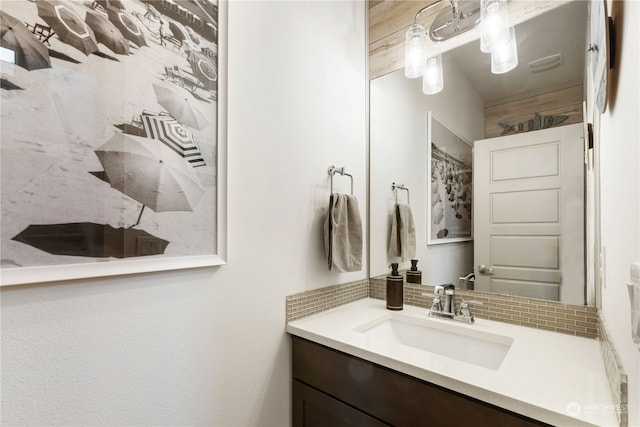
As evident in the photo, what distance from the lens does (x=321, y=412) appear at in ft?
3.64

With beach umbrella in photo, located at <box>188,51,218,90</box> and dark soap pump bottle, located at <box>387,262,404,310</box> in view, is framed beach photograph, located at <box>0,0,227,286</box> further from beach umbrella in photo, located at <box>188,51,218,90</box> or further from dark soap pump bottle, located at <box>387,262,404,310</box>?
dark soap pump bottle, located at <box>387,262,404,310</box>

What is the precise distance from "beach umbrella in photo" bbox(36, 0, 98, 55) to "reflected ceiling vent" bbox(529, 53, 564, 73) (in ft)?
4.88

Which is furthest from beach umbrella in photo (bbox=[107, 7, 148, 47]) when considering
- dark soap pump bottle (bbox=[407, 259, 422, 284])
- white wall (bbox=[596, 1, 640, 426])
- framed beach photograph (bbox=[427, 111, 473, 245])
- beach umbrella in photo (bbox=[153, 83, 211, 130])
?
dark soap pump bottle (bbox=[407, 259, 422, 284])

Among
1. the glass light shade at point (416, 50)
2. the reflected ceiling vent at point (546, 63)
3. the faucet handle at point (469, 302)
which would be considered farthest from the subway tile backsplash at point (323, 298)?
the reflected ceiling vent at point (546, 63)

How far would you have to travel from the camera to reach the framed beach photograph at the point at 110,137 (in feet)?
2.15

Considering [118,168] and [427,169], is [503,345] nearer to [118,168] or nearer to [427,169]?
[427,169]

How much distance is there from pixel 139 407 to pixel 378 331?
0.88 metres

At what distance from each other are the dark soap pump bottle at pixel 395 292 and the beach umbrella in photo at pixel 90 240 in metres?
1.00

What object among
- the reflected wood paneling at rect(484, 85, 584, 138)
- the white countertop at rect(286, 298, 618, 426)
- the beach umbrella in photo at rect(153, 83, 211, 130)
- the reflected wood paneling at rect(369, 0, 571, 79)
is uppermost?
the reflected wood paneling at rect(369, 0, 571, 79)

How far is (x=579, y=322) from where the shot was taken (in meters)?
1.08

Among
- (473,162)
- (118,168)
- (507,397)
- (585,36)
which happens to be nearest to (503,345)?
(507,397)

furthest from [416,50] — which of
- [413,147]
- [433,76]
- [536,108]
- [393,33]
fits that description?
[536,108]

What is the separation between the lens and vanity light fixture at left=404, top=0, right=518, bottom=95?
3.72 ft

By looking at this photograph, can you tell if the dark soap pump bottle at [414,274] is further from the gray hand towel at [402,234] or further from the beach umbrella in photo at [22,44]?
the beach umbrella in photo at [22,44]
